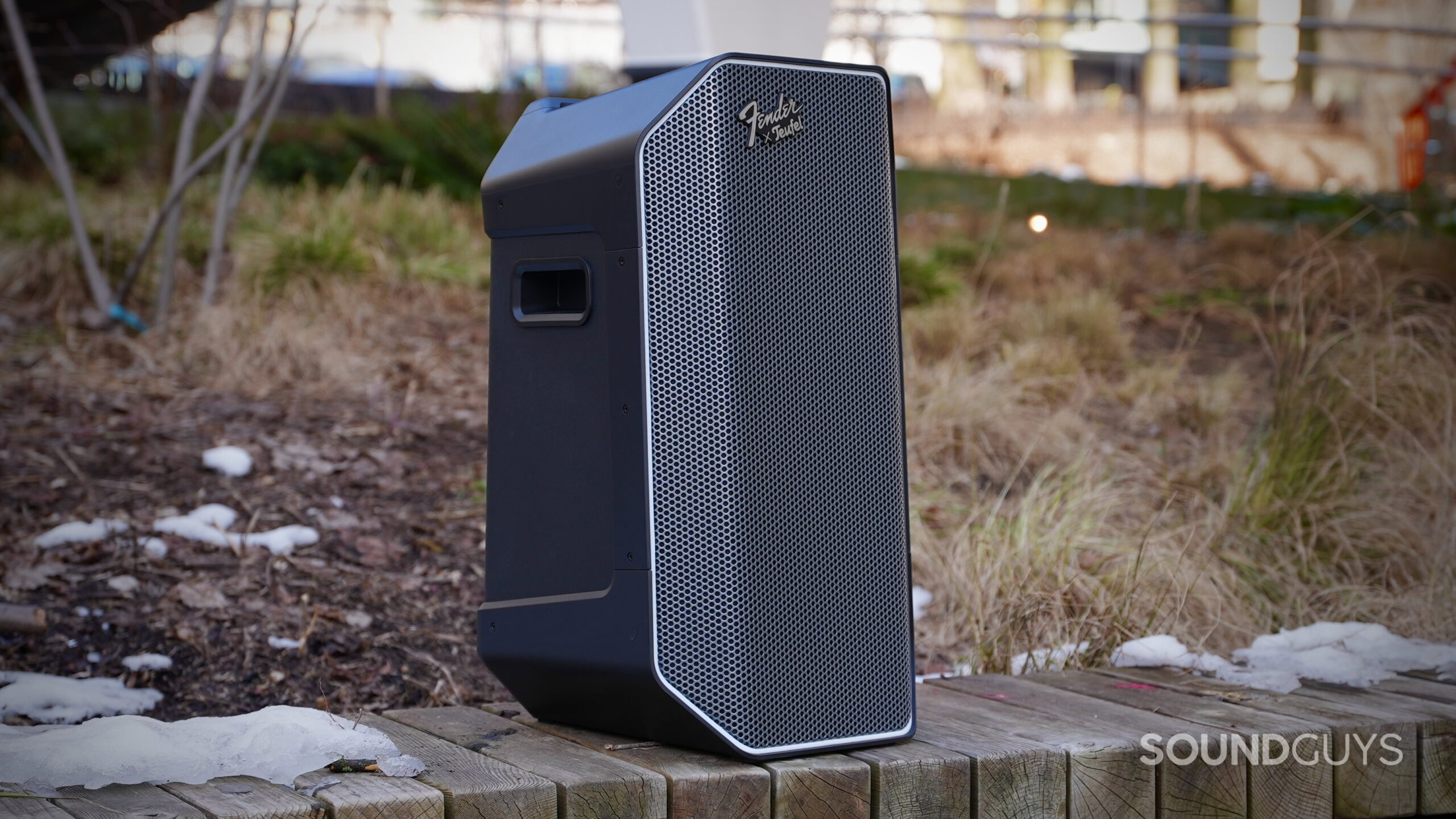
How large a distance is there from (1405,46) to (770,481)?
12778 mm

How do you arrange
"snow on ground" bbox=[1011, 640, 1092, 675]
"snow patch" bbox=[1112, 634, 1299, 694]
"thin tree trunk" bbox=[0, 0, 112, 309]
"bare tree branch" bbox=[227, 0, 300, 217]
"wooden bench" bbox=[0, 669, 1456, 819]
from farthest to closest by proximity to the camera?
"thin tree trunk" bbox=[0, 0, 112, 309] < "bare tree branch" bbox=[227, 0, 300, 217] < "snow on ground" bbox=[1011, 640, 1092, 675] < "snow patch" bbox=[1112, 634, 1299, 694] < "wooden bench" bbox=[0, 669, 1456, 819]

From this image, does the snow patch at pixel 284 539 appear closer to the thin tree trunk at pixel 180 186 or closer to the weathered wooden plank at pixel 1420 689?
the thin tree trunk at pixel 180 186

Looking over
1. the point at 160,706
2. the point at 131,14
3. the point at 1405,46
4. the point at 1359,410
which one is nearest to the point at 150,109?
the point at 131,14

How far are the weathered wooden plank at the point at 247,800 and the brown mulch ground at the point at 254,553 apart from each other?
38.5 inches

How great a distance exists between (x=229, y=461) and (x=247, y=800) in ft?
7.22

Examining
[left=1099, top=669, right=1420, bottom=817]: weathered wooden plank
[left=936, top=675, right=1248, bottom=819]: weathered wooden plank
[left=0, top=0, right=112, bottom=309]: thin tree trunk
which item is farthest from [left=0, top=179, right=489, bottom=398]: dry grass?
[left=1099, top=669, right=1420, bottom=817]: weathered wooden plank

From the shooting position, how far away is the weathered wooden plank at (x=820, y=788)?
5.00 feet

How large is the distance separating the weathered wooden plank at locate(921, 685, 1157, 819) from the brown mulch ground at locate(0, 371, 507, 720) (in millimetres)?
1294

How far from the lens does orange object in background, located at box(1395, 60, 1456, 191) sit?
34.7 feet

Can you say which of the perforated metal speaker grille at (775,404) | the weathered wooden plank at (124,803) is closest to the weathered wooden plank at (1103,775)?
the perforated metal speaker grille at (775,404)

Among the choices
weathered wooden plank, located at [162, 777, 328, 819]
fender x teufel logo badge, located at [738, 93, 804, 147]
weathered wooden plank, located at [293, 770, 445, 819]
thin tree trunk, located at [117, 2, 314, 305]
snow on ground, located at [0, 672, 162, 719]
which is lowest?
snow on ground, located at [0, 672, 162, 719]

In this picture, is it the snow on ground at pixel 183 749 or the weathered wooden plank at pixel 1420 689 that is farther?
the weathered wooden plank at pixel 1420 689

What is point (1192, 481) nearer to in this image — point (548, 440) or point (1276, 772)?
point (1276, 772)

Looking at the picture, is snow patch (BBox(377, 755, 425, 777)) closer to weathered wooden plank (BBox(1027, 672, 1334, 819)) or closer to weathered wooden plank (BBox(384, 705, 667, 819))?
weathered wooden plank (BBox(384, 705, 667, 819))
